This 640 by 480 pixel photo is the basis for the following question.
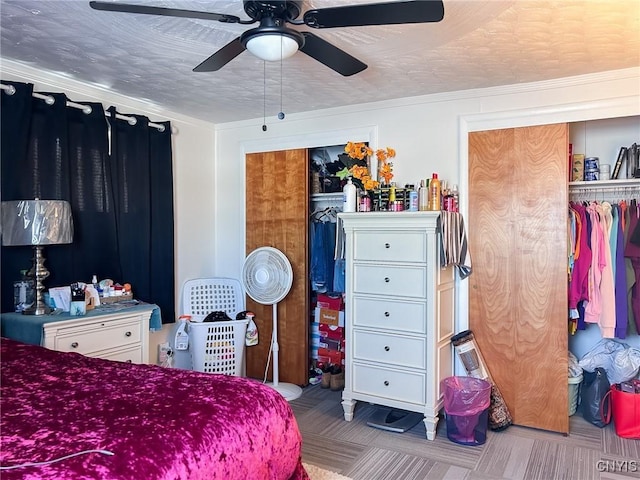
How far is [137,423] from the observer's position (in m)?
1.31

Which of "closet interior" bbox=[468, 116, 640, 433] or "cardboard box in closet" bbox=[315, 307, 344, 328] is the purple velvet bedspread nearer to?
"closet interior" bbox=[468, 116, 640, 433]

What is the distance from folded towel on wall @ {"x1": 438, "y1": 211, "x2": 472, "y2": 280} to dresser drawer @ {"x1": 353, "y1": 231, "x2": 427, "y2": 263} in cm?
12

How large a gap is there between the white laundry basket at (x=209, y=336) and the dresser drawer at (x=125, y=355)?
534 millimetres

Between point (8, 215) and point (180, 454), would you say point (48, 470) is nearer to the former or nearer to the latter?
point (180, 454)

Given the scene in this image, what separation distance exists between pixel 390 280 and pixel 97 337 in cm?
185

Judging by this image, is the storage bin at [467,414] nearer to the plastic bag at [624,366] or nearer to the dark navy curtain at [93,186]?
the plastic bag at [624,366]

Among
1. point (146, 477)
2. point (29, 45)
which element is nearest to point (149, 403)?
point (146, 477)

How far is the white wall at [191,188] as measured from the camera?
152 inches

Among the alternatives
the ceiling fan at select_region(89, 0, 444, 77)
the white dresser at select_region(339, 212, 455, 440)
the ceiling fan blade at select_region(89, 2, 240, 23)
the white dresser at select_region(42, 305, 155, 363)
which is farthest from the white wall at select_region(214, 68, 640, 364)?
the ceiling fan blade at select_region(89, 2, 240, 23)

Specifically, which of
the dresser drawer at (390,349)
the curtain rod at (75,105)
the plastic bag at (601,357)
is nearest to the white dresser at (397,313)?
the dresser drawer at (390,349)

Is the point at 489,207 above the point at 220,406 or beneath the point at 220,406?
above

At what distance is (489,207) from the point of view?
326 cm

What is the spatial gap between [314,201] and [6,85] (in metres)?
2.40

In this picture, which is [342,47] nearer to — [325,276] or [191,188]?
[325,276]
